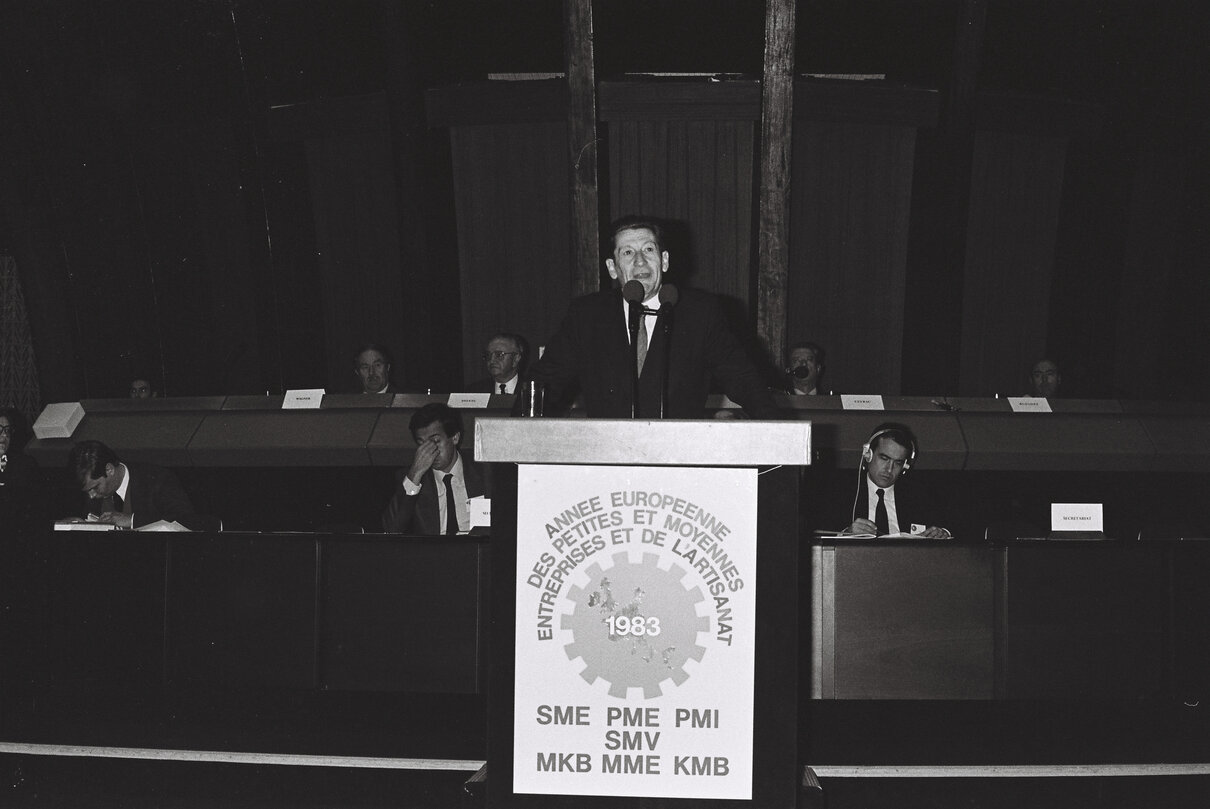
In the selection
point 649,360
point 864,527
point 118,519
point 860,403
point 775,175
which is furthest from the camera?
point 775,175

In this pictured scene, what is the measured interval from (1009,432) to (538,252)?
3.94 metres

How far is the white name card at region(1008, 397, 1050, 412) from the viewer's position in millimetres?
5840

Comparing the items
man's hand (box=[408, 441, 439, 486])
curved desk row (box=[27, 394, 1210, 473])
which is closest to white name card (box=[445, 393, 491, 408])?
curved desk row (box=[27, 394, 1210, 473])

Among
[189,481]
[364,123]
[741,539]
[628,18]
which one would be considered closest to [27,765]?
[741,539]

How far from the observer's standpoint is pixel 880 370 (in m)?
7.86

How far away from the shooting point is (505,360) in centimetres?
553

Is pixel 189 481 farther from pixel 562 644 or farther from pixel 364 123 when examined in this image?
pixel 562 644

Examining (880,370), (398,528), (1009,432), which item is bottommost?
(398,528)

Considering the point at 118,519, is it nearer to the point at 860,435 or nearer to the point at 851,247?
the point at 860,435

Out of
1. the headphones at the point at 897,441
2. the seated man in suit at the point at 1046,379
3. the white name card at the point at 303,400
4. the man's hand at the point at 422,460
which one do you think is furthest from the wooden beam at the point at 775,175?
the man's hand at the point at 422,460

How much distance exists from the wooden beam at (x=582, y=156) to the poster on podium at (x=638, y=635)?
547cm

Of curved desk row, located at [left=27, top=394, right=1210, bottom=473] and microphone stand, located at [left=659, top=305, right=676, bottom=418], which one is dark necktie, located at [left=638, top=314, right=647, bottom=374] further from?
curved desk row, located at [left=27, top=394, right=1210, bottom=473]

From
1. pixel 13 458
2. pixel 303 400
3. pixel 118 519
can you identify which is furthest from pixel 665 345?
pixel 13 458

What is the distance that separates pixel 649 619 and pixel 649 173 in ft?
20.5
